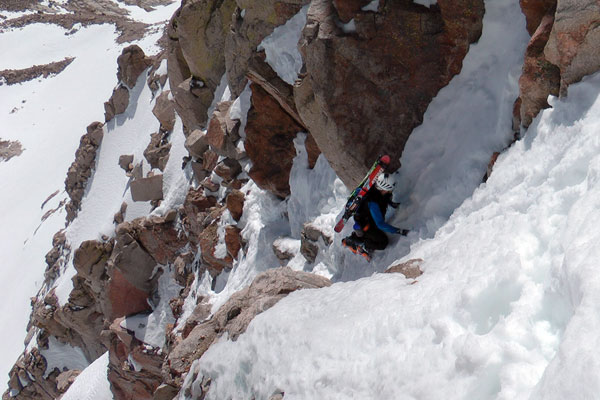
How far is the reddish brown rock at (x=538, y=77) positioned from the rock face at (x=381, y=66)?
1823mm

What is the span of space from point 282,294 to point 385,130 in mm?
3763

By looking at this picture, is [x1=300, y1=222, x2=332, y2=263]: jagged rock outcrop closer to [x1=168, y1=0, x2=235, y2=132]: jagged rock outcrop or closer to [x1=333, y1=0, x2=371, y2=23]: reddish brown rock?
[x1=333, y1=0, x2=371, y2=23]: reddish brown rock

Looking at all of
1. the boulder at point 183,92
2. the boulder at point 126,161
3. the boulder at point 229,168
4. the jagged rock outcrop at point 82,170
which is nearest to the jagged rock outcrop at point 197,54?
the boulder at point 183,92

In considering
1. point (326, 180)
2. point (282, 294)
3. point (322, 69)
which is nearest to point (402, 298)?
point (282, 294)

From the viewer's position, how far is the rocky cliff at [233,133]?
27.4 ft

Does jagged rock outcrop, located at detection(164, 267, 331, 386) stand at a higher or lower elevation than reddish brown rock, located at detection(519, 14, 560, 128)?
lower

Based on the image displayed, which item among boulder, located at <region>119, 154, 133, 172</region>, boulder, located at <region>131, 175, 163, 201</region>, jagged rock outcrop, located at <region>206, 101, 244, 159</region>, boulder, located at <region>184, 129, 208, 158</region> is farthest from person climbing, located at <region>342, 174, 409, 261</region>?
boulder, located at <region>119, 154, 133, 172</region>

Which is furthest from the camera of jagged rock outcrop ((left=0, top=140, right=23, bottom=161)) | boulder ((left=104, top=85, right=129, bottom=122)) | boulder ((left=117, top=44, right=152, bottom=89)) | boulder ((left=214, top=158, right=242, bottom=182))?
jagged rock outcrop ((left=0, top=140, right=23, bottom=161))

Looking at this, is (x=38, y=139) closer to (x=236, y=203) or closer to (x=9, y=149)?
(x=9, y=149)

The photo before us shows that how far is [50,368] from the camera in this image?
25.2 metres

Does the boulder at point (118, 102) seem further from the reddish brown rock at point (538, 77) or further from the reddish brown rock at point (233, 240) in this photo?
the reddish brown rock at point (538, 77)

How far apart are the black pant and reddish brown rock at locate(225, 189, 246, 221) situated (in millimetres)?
7470

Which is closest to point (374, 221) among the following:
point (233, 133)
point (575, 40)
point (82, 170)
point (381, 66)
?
point (381, 66)

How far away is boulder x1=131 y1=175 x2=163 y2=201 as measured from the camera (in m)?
22.1
